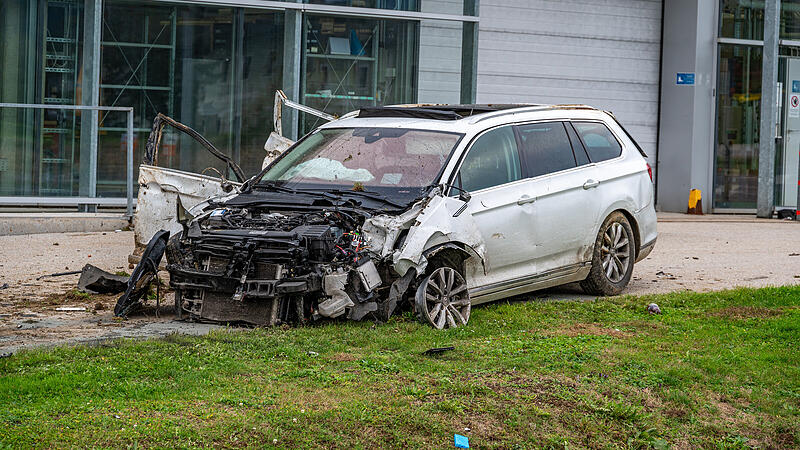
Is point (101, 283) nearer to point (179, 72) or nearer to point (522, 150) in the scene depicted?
point (522, 150)

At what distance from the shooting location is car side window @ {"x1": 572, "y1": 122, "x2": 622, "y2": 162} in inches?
386

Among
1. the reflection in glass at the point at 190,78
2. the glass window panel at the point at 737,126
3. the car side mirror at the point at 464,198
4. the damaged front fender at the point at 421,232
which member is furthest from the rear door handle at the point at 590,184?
the glass window panel at the point at 737,126

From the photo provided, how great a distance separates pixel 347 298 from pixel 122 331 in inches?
64.5

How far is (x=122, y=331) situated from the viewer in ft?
24.3

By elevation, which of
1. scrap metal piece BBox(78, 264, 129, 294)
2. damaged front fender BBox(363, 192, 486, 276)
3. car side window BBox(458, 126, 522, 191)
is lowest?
scrap metal piece BBox(78, 264, 129, 294)

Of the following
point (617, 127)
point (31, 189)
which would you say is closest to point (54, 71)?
point (31, 189)

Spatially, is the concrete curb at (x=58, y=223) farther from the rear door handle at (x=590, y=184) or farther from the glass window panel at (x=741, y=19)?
the glass window panel at (x=741, y=19)

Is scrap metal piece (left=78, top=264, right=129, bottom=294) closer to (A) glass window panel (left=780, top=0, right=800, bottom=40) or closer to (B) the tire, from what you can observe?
(B) the tire

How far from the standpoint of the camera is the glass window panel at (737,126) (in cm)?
2106

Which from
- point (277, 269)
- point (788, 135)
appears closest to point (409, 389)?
point (277, 269)

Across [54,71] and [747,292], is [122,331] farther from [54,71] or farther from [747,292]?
[54,71]

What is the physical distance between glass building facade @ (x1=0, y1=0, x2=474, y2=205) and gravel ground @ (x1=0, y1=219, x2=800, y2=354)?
1.84m

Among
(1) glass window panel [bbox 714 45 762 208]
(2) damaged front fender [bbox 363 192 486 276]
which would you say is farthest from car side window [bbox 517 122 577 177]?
(1) glass window panel [bbox 714 45 762 208]

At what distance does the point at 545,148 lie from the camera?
9.27m
